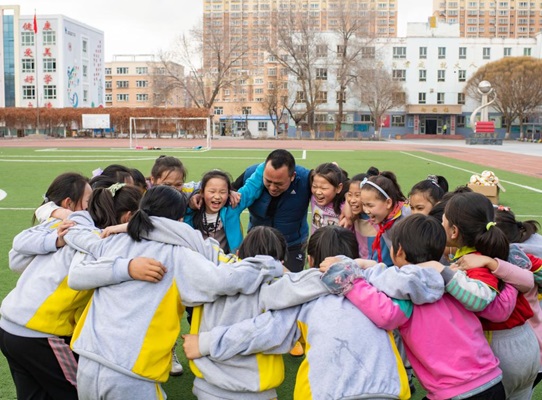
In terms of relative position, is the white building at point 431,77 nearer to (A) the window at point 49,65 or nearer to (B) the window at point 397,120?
(B) the window at point 397,120

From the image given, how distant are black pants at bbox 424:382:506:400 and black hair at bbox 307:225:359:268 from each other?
81 cm

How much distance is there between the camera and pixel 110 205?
3.43m

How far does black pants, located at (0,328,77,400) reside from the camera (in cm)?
309

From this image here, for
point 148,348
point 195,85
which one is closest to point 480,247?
point 148,348

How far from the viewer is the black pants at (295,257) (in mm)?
5324

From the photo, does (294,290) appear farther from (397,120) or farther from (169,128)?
(397,120)

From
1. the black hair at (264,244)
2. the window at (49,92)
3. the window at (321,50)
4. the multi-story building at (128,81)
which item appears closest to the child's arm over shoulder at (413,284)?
the black hair at (264,244)

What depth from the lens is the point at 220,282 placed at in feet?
9.00

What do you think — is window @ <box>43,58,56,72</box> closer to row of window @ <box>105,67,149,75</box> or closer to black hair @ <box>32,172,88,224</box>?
row of window @ <box>105,67,149,75</box>

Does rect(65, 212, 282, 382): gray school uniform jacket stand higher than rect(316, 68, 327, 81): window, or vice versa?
rect(316, 68, 327, 81): window

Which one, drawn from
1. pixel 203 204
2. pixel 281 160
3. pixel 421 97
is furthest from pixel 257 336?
pixel 421 97

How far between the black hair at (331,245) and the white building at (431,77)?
71303mm

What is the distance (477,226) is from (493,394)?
77 centimetres

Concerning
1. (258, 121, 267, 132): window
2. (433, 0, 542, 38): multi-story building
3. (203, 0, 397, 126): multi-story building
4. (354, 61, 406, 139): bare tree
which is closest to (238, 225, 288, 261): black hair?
(354, 61, 406, 139): bare tree
